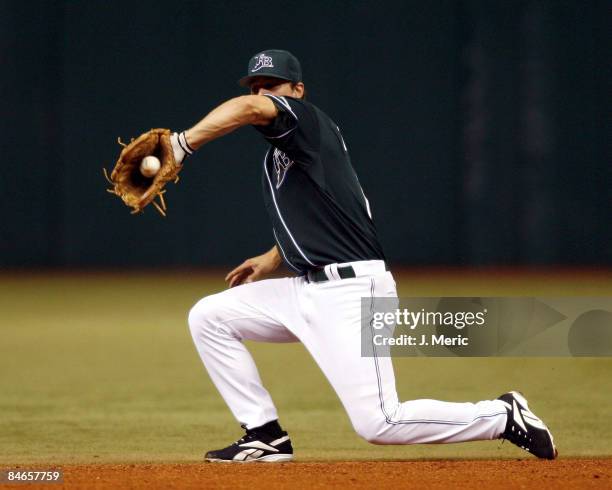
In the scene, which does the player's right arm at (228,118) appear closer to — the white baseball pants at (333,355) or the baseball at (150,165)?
the baseball at (150,165)

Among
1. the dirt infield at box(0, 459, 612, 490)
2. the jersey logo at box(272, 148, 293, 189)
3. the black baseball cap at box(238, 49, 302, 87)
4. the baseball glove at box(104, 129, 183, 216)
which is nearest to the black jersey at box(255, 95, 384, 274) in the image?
the jersey logo at box(272, 148, 293, 189)

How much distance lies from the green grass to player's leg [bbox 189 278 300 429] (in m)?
0.35

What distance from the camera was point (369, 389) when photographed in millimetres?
4082

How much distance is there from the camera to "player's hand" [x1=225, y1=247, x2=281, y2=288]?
484 centimetres

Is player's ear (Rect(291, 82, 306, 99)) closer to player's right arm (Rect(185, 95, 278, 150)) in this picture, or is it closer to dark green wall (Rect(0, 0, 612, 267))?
player's right arm (Rect(185, 95, 278, 150))

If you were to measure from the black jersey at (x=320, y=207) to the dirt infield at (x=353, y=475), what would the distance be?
0.80 m

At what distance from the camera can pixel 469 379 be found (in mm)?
6957

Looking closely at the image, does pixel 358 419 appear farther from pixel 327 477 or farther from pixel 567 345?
pixel 567 345

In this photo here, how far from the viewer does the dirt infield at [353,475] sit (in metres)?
3.78

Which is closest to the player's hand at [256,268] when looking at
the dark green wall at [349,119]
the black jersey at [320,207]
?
the black jersey at [320,207]

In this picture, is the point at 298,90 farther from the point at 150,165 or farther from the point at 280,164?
the point at 150,165

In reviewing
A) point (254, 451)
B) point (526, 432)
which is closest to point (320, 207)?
point (254, 451)

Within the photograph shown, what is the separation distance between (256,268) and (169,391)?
78.8 inches

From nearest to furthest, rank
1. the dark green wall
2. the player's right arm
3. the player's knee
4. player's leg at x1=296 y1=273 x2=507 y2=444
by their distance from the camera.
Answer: the player's right arm
player's leg at x1=296 y1=273 x2=507 y2=444
the player's knee
the dark green wall
